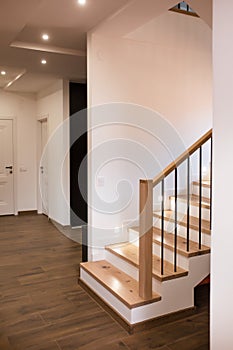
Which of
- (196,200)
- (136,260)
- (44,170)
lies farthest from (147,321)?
(44,170)

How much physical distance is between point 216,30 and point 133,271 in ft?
8.06

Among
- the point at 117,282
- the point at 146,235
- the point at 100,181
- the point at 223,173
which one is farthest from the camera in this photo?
the point at 100,181

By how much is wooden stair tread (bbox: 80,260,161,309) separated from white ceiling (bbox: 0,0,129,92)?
258cm

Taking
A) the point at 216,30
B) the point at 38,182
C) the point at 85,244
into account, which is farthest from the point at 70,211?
the point at 216,30

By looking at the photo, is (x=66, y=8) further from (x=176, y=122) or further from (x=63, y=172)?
(x=63, y=172)

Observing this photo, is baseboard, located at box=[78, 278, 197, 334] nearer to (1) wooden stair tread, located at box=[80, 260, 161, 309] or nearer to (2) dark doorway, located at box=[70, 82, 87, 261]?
(1) wooden stair tread, located at box=[80, 260, 161, 309]

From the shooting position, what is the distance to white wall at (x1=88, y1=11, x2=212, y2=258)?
3.77 meters

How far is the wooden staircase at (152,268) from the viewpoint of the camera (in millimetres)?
2744

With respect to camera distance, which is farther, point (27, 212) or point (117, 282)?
point (27, 212)

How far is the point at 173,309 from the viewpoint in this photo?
2918 mm

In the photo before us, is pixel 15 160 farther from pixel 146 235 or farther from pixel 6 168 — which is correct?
pixel 146 235

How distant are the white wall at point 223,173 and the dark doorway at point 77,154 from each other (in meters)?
4.86

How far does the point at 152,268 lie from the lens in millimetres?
2994

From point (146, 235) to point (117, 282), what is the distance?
0.76 m
